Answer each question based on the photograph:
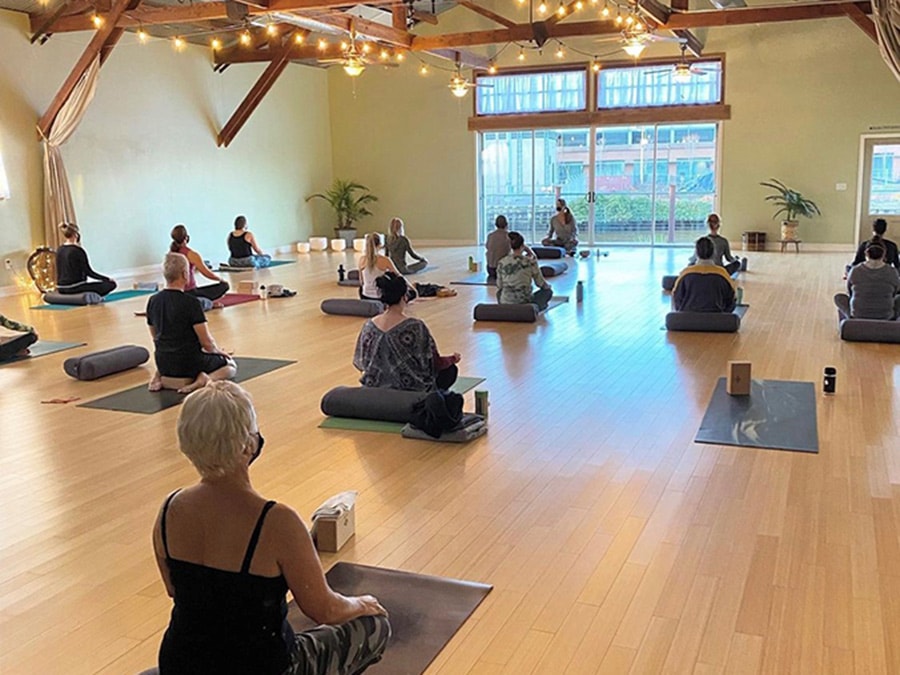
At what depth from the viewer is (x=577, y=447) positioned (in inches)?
164

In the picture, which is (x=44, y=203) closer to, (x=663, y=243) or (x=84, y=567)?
(x=84, y=567)

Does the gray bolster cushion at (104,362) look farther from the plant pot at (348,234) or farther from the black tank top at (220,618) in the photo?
the plant pot at (348,234)

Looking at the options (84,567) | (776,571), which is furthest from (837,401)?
(84,567)

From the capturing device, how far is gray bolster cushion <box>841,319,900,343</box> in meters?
6.18

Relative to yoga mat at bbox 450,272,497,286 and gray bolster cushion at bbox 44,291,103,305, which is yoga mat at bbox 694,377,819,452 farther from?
gray bolster cushion at bbox 44,291,103,305

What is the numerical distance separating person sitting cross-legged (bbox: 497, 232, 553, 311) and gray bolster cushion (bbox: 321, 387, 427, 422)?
333 centimetres

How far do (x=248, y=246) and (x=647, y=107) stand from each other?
22.7 ft

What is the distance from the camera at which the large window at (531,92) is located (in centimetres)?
1462

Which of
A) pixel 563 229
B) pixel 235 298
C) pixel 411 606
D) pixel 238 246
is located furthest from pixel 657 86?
pixel 411 606

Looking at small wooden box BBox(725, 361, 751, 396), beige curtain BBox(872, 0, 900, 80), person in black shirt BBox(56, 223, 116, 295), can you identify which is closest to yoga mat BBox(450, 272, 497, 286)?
person in black shirt BBox(56, 223, 116, 295)

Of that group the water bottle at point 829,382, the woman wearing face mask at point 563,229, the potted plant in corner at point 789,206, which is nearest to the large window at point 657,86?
the potted plant in corner at point 789,206

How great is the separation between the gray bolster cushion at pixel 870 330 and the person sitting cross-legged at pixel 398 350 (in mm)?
3415

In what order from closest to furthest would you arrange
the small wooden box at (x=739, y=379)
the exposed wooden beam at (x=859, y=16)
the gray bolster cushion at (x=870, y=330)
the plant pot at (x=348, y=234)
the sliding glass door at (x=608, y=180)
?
the small wooden box at (x=739, y=379) → the gray bolster cushion at (x=870, y=330) → the exposed wooden beam at (x=859, y=16) → the sliding glass door at (x=608, y=180) → the plant pot at (x=348, y=234)

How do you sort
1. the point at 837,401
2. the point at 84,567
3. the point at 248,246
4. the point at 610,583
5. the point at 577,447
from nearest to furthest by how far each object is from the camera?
the point at 610,583 → the point at 84,567 → the point at 577,447 → the point at 837,401 → the point at 248,246
